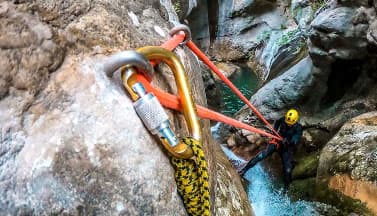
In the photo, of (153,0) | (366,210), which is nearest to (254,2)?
(366,210)

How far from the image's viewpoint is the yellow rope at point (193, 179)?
144 cm

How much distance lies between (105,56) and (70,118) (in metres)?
0.32

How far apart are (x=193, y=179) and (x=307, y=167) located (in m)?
6.97

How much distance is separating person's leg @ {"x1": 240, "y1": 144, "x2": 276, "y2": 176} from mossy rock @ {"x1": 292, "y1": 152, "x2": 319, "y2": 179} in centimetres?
66

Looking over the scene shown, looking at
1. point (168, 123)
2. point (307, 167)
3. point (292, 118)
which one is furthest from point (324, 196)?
point (168, 123)

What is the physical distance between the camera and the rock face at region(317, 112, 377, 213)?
5.61 m

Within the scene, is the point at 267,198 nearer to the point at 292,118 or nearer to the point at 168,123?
the point at 292,118

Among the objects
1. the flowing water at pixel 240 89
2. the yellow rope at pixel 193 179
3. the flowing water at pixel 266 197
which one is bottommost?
the flowing water at pixel 240 89

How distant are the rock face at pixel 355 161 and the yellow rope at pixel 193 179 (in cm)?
464

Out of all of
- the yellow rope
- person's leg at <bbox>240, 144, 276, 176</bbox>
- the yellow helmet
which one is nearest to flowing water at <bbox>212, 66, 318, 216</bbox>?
person's leg at <bbox>240, 144, 276, 176</bbox>

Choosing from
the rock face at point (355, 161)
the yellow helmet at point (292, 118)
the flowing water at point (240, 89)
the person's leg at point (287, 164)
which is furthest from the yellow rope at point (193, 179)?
the flowing water at point (240, 89)

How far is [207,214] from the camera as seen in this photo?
1511mm

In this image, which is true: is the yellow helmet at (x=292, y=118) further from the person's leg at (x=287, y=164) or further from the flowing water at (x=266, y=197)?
the flowing water at (x=266, y=197)

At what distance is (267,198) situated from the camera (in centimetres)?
837
